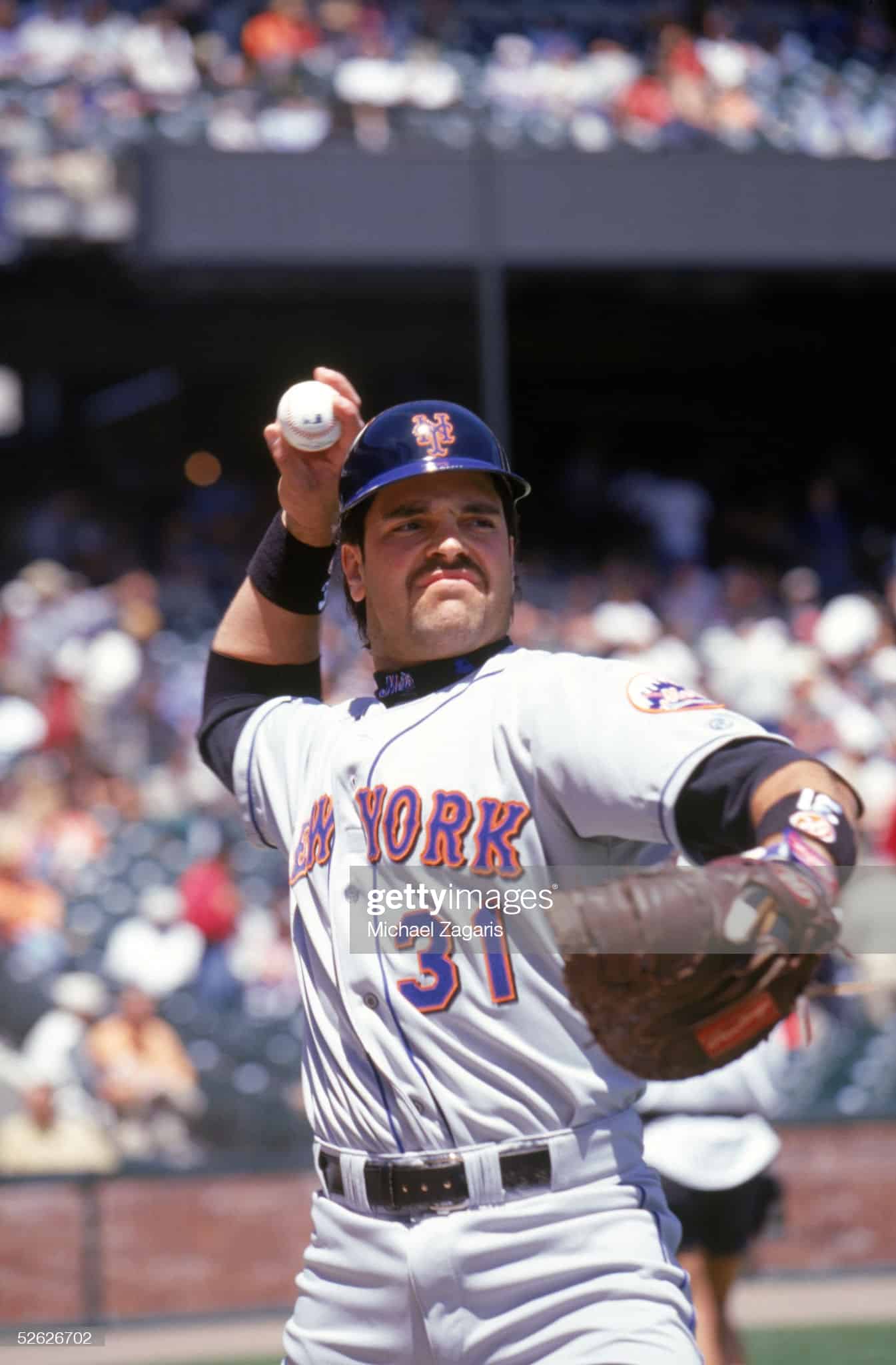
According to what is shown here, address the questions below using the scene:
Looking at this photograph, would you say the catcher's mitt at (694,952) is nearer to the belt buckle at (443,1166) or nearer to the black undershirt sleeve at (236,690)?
the belt buckle at (443,1166)

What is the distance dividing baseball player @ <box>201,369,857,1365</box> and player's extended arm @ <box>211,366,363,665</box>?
38 centimetres

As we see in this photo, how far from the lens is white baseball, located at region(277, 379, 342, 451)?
2875mm

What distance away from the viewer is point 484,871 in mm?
2270

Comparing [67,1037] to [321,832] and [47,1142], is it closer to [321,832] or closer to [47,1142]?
[47,1142]

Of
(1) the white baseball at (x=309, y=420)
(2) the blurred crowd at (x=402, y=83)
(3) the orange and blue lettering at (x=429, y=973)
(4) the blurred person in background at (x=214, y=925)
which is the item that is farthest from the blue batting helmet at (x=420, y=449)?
(2) the blurred crowd at (x=402, y=83)

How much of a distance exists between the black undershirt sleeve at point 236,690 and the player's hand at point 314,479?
22 centimetres

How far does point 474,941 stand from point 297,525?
3.15 feet

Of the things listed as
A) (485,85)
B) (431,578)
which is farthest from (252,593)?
(485,85)

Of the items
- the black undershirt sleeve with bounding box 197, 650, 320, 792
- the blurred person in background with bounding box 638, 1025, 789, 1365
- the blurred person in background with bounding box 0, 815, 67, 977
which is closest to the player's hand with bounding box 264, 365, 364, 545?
the black undershirt sleeve with bounding box 197, 650, 320, 792

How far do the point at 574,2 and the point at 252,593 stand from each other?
42.9ft

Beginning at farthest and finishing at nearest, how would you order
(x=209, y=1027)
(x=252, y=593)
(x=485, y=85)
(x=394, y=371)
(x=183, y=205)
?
(x=394, y=371) < (x=485, y=85) < (x=183, y=205) < (x=209, y=1027) < (x=252, y=593)

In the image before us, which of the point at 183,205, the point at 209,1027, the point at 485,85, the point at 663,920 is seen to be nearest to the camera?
the point at 663,920

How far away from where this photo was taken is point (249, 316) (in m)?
14.9

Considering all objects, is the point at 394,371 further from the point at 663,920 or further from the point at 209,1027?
the point at 663,920
